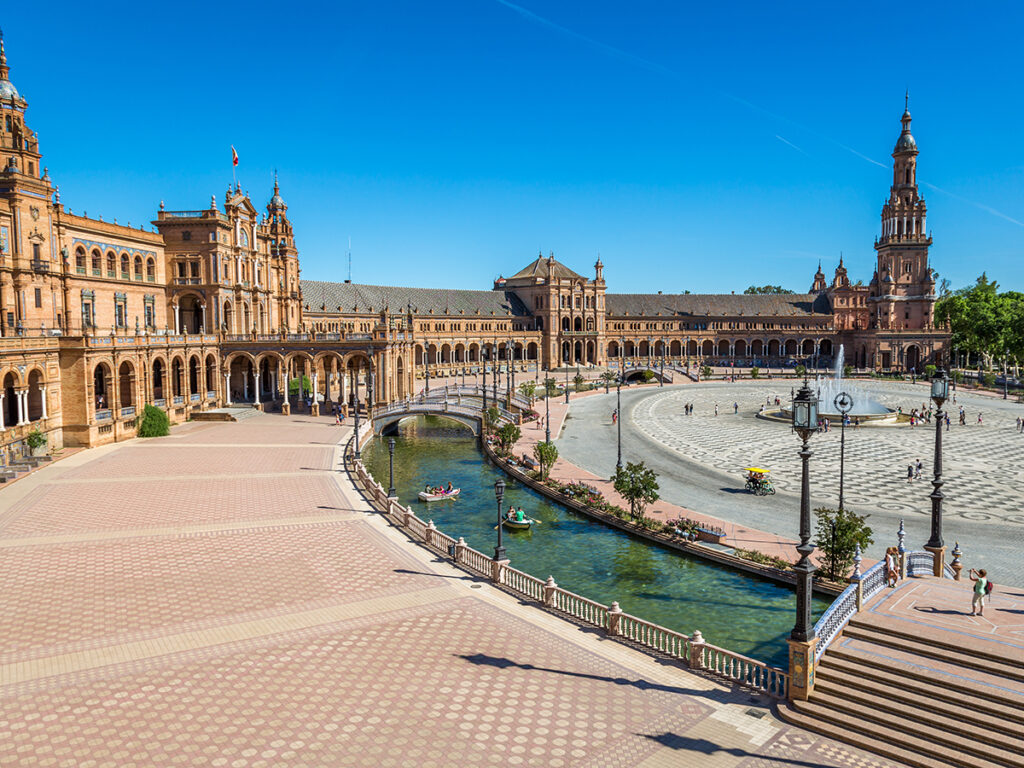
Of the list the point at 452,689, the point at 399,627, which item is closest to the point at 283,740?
the point at 452,689

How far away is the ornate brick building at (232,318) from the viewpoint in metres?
47.5

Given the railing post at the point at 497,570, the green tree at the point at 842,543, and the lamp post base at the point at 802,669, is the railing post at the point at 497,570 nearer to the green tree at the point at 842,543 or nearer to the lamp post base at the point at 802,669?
the lamp post base at the point at 802,669

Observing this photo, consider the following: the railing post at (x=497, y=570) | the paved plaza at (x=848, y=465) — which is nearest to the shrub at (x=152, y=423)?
the paved plaza at (x=848, y=465)

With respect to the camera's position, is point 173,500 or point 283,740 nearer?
point 283,740

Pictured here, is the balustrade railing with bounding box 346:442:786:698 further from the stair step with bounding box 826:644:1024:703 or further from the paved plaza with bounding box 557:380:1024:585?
the paved plaza with bounding box 557:380:1024:585

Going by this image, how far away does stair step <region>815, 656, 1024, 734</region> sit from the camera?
13523mm

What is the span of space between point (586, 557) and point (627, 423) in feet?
121

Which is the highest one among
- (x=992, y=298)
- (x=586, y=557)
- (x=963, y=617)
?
(x=992, y=298)

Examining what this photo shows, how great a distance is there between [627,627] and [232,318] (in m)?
59.0

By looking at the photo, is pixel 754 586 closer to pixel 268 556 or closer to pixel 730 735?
pixel 730 735

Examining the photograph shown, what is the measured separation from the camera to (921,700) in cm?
1427

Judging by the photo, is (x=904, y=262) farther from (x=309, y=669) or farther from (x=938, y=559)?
(x=309, y=669)

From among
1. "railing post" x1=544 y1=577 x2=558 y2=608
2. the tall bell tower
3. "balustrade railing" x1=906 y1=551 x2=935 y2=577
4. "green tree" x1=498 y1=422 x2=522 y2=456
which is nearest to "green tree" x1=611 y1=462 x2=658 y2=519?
"railing post" x1=544 y1=577 x2=558 y2=608

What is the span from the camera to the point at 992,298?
123 metres
